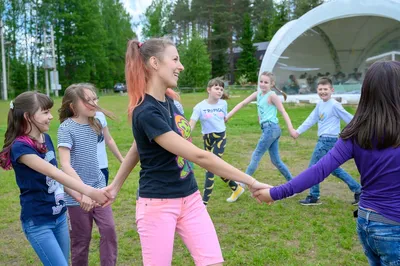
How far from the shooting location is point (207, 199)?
5895 millimetres

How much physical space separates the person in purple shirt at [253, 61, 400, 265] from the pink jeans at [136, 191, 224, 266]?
0.87m

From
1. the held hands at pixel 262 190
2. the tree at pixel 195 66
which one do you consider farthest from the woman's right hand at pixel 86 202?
the tree at pixel 195 66

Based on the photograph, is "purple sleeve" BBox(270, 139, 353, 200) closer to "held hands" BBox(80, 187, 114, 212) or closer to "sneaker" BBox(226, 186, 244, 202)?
"held hands" BBox(80, 187, 114, 212)

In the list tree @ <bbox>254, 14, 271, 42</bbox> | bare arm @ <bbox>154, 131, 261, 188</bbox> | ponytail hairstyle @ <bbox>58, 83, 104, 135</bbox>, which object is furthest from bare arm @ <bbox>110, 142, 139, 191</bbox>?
tree @ <bbox>254, 14, 271, 42</bbox>

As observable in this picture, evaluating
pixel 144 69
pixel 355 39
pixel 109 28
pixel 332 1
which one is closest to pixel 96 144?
pixel 144 69

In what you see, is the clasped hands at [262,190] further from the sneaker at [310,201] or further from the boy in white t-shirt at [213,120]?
the sneaker at [310,201]

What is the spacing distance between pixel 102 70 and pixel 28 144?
58.1 meters

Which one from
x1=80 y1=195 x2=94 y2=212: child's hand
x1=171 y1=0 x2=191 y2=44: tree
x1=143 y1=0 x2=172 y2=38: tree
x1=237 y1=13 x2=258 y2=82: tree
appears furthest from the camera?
x1=171 y1=0 x2=191 y2=44: tree

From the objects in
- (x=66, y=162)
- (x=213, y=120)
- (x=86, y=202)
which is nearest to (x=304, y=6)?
(x=213, y=120)

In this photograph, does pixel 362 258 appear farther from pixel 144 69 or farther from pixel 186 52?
pixel 186 52

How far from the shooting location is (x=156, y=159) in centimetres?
254

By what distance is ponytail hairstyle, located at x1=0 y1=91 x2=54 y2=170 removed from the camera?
2889mm

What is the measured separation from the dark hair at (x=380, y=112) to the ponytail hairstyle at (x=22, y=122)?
2.05 meters

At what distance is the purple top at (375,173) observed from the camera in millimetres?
2256
